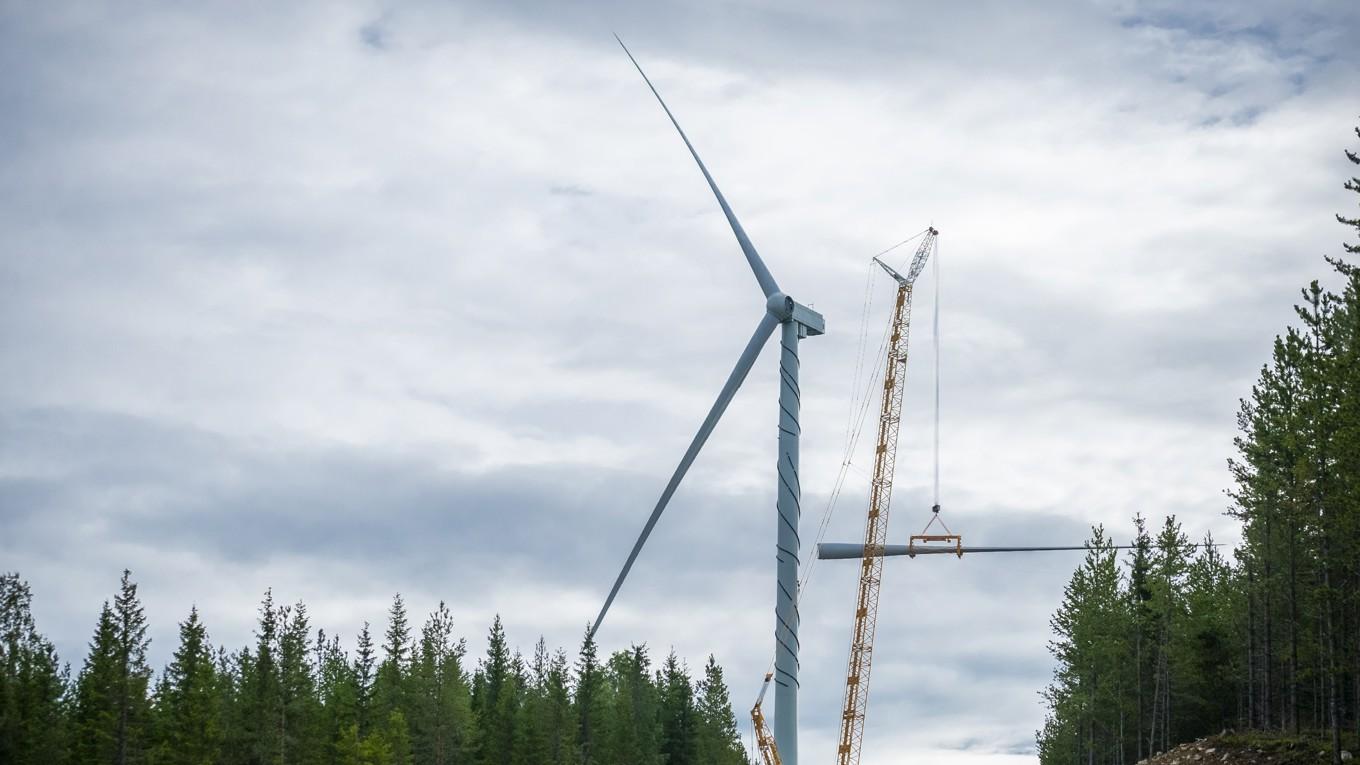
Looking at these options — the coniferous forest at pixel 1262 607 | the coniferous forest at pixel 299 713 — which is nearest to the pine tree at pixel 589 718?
the coniferous forest at pixel 299 713

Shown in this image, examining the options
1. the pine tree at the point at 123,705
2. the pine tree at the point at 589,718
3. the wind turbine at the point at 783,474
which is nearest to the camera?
the wind turbine at the point at 783,474

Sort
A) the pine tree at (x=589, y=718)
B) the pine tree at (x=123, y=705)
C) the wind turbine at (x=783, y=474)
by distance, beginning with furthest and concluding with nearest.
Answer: the pine tree at (x=589, y=718) < the pine tree at (x=123, y=705) < the wind turbine at (x=783, y=474)

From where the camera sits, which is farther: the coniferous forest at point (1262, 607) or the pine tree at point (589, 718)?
the pine tree at point (589, 718)

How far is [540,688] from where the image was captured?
150375 mm

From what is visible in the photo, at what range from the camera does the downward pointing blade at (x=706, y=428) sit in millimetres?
78625

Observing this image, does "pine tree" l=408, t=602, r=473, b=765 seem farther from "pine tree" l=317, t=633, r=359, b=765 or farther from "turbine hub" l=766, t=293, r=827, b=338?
"turbine hub" l=766, t=293, r=827, b=338

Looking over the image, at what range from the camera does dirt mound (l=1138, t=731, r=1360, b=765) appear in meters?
76.0

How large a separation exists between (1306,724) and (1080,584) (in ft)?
97.8

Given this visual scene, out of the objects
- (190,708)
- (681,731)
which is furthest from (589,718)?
(190,708)

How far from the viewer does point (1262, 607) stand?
317ft

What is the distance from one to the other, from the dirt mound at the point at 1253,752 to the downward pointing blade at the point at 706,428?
3312cm

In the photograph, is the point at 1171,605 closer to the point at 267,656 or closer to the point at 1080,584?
the point at 1080,584

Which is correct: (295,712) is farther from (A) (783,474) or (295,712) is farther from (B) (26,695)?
(A) (783,474)

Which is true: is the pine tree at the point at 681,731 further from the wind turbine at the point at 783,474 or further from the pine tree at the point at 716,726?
the wind turbine at the point at 783,474
